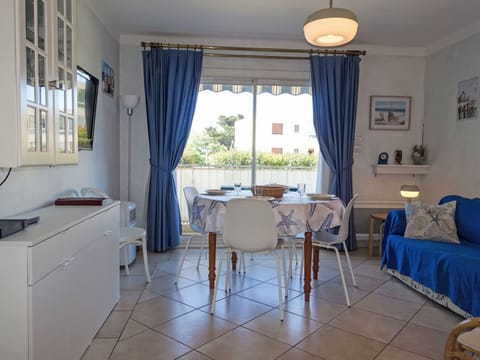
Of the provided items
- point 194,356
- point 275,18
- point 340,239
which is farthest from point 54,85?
point 275,18

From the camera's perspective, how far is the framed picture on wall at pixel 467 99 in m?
3.96

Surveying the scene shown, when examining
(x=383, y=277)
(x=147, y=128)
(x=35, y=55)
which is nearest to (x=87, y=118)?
(x=147, y=128)

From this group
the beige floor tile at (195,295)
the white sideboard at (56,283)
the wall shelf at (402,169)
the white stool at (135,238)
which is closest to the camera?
the white sideboard at (56,283)

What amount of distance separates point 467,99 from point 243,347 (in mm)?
3673

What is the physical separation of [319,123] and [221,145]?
131 centimetres

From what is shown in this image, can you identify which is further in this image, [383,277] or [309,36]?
[383,277]

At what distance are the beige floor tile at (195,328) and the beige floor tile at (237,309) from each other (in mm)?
77

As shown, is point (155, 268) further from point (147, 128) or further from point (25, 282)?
point (25, 282)

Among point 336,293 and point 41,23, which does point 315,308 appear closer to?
point 336,293

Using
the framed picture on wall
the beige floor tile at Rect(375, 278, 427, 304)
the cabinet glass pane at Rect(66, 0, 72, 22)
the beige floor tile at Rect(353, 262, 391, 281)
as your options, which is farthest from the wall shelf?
the cabinet glass pane at Rect(66, 0, 72, 22)

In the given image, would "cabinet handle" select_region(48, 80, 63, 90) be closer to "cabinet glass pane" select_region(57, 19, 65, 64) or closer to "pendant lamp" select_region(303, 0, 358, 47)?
"cabinet glass pane" select_region(57, 19, 65, 64)

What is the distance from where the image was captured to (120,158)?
468 cm

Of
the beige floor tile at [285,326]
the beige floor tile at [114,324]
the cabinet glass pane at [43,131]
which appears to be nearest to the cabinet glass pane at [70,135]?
the cabinet glass pane at [43,131]

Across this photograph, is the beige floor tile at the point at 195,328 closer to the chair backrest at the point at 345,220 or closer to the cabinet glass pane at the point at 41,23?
the chair backrest at the point at 345,220
